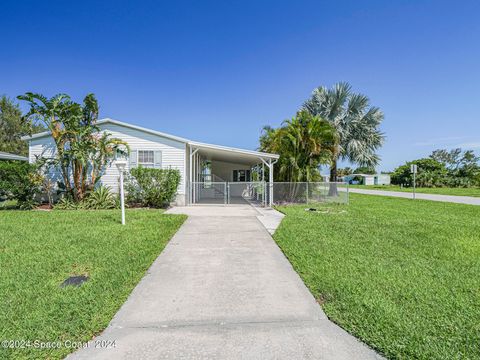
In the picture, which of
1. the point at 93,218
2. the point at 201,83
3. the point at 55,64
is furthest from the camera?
the point at 201,83

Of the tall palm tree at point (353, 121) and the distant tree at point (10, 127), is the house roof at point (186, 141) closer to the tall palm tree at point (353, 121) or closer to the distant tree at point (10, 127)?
the tall palm tree at point (353, 121)

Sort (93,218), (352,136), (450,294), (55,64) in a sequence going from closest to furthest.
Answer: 1. (450,294)
2. (93,218)
3. (55,64)
4. (352,136)

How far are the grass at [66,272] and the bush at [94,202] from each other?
3.35 meters

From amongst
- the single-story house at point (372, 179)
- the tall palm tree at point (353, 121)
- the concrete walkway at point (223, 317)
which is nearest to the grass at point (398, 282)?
the concrete walkway at point (223, 317)

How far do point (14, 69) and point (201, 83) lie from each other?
1083cm

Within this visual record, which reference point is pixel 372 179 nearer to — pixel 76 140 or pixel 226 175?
pixel 226 175

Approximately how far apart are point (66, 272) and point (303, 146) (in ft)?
38.9

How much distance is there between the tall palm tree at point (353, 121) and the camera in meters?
18.1

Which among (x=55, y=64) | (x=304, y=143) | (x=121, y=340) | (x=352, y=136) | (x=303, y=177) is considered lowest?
(x=121, y=340)

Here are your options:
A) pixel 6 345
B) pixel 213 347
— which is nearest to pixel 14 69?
pixel 6 345

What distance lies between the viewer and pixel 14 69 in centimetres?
1418

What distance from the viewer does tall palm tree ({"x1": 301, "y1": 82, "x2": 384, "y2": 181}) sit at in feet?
59.4

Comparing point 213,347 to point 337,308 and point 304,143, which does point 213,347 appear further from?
point 304,143

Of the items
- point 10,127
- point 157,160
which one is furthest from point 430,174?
point 10,127
